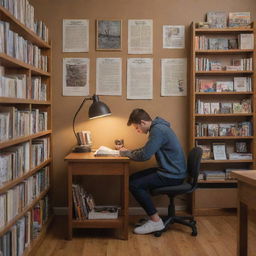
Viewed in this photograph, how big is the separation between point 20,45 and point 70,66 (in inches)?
51.0

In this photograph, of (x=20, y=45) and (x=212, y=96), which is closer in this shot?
(x=20, y=45)

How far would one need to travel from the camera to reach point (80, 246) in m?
3.07

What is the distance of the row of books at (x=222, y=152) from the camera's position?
152 inches

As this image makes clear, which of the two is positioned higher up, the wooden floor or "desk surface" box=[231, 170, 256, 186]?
"desk surface" box=[231, 170, 256, 186]

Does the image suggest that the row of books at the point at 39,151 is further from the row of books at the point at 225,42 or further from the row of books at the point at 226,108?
the row of books at the point at 225,42

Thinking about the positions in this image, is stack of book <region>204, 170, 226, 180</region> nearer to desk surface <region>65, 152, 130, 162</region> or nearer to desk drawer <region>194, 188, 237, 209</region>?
desk drawer <region>194, 188, 237, 209</region>

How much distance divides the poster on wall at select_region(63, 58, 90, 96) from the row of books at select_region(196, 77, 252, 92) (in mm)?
1320

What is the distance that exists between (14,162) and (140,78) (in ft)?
6.53

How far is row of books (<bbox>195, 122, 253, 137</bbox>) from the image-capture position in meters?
3.85

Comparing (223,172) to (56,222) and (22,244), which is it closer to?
(56,222)

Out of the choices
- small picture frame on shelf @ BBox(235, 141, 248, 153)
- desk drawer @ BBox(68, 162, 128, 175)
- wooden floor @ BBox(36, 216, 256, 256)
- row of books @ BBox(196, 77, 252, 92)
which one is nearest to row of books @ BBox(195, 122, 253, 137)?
small picture frame on shelf @ BBox(235, 141, 248, 153)

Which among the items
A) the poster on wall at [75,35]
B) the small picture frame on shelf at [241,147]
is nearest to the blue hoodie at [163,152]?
the small picture frame on shelf at [241,147]

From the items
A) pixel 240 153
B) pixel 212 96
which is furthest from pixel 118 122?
pixel 240 153

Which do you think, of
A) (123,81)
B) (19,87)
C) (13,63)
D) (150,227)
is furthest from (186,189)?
(13,63)
